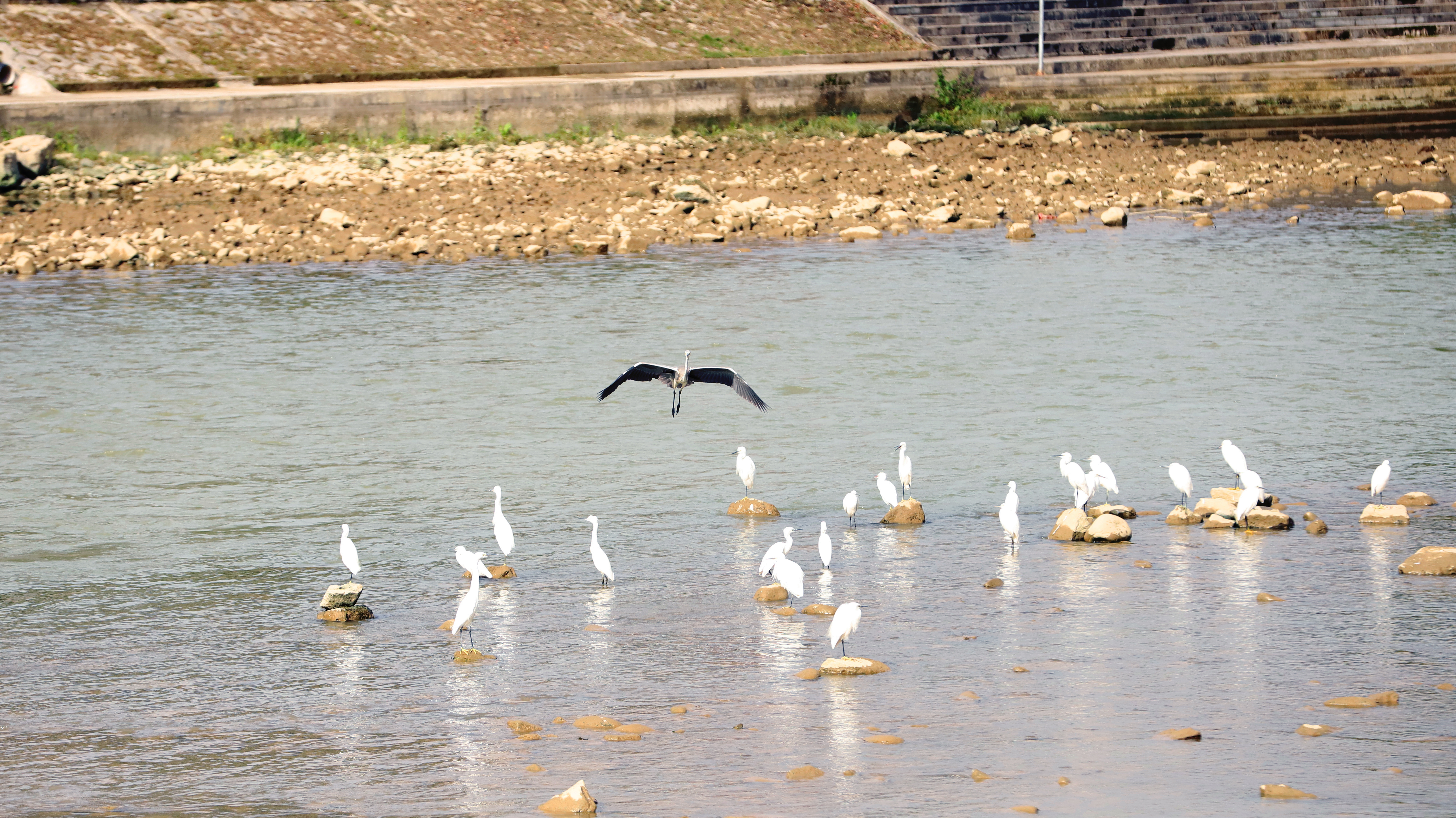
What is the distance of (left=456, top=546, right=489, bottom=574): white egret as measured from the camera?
33.3ft

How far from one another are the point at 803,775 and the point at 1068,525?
175 inches

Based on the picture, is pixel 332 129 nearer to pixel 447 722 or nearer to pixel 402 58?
pixel 402 58

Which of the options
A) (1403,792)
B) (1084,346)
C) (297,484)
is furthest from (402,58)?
(1403,792)

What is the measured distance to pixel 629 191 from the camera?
27.9 m

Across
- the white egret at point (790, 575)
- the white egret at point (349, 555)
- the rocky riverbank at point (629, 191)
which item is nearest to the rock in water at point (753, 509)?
the white egret at point (790, 575)

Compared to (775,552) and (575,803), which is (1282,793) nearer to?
(575,803)

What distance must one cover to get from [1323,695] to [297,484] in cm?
811

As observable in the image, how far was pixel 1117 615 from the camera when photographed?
31.5 ft

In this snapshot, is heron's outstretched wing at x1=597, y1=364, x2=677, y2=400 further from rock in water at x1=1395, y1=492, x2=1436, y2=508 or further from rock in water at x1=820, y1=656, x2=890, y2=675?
rock in water at x1=1395, y1=492, x2=1436, y2=508

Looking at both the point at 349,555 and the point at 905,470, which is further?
the point at 905,470

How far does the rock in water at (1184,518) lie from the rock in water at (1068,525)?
24.7 inches

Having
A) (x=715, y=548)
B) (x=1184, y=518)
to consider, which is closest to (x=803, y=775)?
(x=715, y=548)

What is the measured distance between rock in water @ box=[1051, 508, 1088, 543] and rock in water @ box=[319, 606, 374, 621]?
14.4 feet

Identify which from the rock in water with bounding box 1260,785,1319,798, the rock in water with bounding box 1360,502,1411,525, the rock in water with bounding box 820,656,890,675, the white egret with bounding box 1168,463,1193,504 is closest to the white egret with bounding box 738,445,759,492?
the white egret with bounding box 1168,463,1193,504
